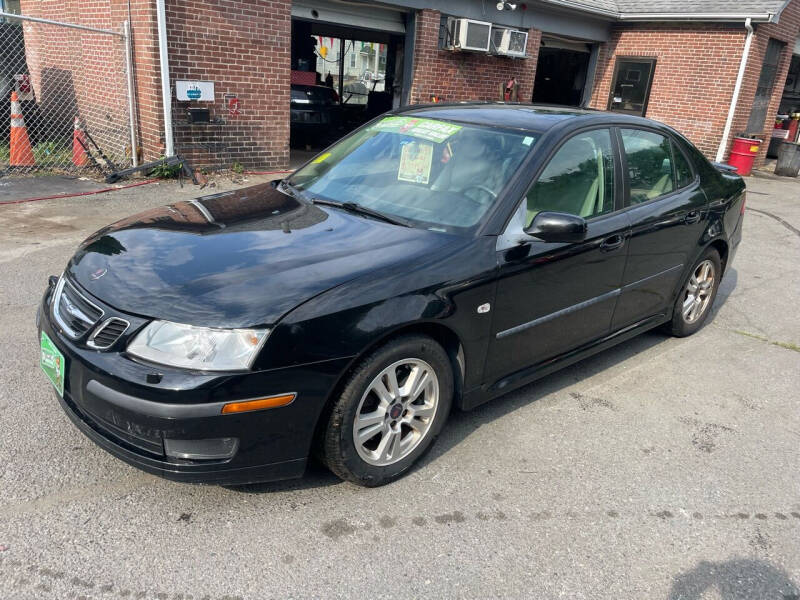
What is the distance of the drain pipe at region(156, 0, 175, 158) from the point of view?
8375 millimetres

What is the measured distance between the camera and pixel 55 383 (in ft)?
9.22

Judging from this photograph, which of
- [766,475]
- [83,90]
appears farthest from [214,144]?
[766,475]

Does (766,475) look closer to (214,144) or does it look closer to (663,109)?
(214,144)

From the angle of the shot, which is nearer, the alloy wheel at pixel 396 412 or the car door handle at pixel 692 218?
the alloy wheel at pixel 396 412

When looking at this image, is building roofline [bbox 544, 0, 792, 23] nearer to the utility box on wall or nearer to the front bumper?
the utility box on wall

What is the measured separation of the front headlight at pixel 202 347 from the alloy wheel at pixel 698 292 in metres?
3.56

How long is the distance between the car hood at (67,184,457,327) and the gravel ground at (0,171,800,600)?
0.88 m

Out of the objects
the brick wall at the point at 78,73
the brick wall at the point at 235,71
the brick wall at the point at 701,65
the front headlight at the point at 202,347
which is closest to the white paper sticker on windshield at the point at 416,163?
the front headlight at the point at 202,347

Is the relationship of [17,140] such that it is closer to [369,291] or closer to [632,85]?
[369,291]

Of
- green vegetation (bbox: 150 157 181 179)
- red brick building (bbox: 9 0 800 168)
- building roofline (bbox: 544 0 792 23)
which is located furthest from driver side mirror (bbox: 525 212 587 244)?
building roofline (bbox: 544 0 792 23)

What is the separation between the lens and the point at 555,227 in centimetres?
315

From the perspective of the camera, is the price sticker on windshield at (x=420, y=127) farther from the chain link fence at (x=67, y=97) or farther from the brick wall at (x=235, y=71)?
the chain link fence at (x=67, y=97)

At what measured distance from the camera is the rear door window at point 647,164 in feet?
13.3

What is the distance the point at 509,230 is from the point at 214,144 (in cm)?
733
